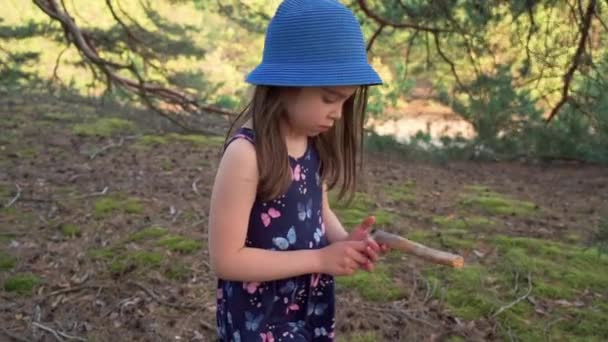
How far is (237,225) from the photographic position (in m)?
1.16

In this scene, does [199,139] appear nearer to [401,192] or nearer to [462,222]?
[401,192]

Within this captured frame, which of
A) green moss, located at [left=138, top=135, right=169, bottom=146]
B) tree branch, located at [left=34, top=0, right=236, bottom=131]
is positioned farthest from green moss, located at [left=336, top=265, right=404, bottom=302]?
green moss, located at [left=138, top=135, right=169, bottom=146]

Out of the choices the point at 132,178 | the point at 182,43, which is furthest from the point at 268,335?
the point at 182,43

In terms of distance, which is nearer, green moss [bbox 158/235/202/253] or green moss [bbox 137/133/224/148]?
green moss [bbox 158/235/202/253]

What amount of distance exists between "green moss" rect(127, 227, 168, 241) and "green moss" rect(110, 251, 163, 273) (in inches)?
10.1

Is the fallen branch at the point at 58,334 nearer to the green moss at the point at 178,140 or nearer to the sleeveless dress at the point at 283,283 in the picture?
the sleeveless dress at the point at 283,283

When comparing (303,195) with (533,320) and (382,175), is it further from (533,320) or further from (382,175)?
(382,175)

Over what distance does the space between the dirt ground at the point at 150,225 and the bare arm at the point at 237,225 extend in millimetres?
1432

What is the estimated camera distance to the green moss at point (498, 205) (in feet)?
15.1

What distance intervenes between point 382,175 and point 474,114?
1.13 metres

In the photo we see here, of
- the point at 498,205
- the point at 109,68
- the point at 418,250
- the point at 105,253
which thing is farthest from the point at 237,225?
the point at 498,205

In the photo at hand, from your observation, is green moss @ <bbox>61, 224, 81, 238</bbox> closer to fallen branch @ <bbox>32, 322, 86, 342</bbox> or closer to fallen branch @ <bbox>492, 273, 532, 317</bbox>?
fallen branch @ <bbox>32, 322, 86, 342</bbox>

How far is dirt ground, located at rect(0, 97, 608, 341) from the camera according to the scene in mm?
2648

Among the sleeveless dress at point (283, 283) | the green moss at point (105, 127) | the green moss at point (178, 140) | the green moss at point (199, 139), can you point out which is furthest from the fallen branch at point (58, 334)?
the green moss at point (105, 127)
